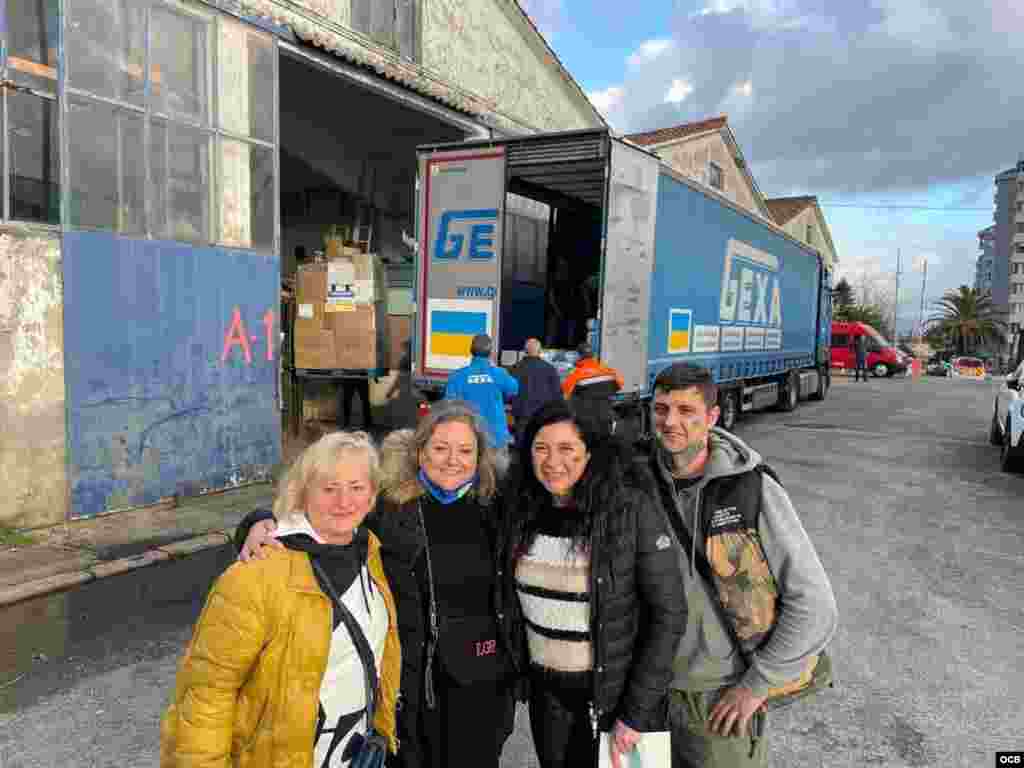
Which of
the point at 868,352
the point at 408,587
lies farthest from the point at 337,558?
the point at 868,352

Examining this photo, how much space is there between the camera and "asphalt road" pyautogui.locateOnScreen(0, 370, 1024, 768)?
3.23m

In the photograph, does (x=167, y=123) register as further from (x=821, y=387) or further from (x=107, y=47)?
(x=821, y=387)

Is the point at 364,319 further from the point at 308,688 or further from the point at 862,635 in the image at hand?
the point at 308,688

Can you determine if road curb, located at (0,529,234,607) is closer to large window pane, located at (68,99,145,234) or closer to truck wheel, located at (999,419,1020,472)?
large window pane, located at (68,99,145,234)

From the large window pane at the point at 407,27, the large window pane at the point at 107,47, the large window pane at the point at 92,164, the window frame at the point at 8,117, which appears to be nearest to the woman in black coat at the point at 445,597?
the window frame at the point at 8,117

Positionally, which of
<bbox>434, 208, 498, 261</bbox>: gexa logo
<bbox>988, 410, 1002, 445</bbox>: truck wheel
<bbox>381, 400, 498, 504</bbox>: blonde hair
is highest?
<bbox>434, 208, 498, 261</bbox>: gexa logo

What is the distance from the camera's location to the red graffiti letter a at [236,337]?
307 inches

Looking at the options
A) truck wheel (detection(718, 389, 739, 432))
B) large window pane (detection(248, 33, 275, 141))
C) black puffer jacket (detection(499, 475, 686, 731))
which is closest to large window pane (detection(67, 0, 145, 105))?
large window pane (detection(248, 33, 275, 141))

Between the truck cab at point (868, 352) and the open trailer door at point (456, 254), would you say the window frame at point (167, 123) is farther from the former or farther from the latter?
the truck cab at point (868, 352)

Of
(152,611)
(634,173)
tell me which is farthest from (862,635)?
(634,173)

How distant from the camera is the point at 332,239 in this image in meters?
9.93

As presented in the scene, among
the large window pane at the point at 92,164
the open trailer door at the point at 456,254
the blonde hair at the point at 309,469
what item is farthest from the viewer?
the open trailer door at the point at 456,254

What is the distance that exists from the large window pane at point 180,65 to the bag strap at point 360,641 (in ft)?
22.8

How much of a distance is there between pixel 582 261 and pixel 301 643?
31.1 ft
